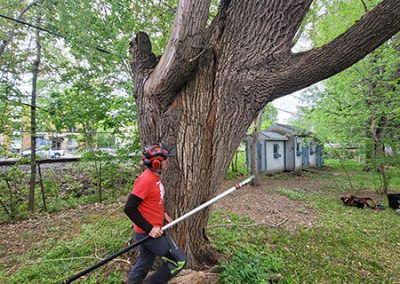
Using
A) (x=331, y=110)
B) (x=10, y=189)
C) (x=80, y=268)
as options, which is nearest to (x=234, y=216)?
(x=80, y=268)

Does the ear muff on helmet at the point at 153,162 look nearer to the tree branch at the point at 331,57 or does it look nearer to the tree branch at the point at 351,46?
the tree branch at the point at 331,57

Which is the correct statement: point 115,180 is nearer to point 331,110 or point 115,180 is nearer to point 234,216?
point 234,216

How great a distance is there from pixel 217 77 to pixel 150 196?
4.38 ft

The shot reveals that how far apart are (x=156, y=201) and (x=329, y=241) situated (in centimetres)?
347

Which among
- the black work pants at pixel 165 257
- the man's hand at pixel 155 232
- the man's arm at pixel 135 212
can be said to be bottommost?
the black work pants at pixel 165 257

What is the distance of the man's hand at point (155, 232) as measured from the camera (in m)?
1.72

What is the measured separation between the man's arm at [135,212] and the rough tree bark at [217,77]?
439 millimetres

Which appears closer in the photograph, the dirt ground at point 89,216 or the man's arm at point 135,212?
the man's arm at point 135,212

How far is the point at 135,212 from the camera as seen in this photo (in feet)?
5.51

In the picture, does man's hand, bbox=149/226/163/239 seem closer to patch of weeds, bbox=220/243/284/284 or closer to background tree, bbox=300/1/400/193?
patch of weeds, bbox=220/243/284/284

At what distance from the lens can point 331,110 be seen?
709 centimetres

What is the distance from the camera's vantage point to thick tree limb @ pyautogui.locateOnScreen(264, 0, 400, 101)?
161 centimetres

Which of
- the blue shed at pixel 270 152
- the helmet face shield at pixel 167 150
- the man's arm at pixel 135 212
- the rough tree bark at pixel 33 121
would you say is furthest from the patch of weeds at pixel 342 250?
the blue shed at pixel 270 152

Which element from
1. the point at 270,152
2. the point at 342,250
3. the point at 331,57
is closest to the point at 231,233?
the point at 342,250
